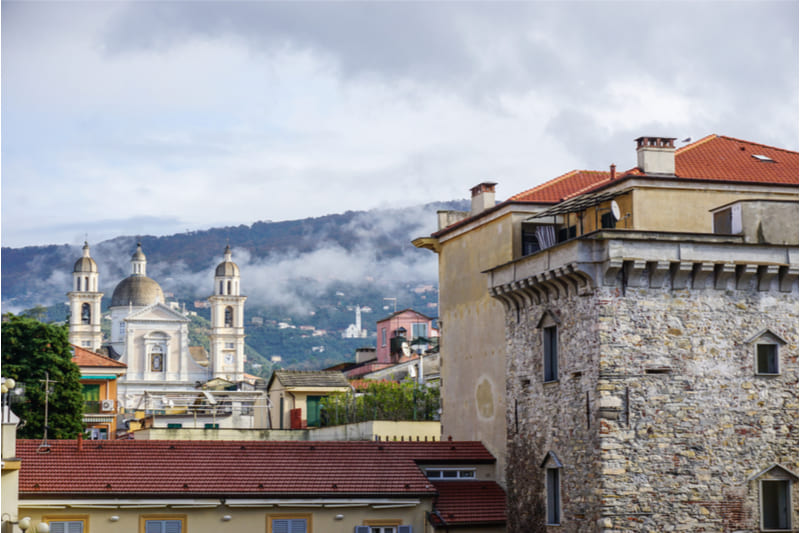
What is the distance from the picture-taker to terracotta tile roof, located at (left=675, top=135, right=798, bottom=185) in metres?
34.5

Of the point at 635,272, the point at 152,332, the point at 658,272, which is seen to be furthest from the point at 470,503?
the point at 152,332

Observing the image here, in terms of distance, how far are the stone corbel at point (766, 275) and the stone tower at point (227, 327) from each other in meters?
145

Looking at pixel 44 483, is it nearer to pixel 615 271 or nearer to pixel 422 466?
pixel 422 466

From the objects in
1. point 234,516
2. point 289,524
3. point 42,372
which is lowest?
point 289,524

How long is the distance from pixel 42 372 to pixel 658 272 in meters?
37.9

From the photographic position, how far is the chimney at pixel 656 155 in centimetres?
3372

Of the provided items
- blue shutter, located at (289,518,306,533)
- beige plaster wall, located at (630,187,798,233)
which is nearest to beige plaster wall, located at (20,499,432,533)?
blue shutter, located at (289,518,306,533)

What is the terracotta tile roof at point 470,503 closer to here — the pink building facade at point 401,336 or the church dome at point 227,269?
the pink building facade at point 401,336

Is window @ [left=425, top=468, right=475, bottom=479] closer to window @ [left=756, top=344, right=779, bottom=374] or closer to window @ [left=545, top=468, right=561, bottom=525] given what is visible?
window @ [left=545, top=468, right=561, bottom=525]

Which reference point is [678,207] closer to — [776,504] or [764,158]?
[764,158]

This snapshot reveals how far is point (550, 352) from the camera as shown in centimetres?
3219

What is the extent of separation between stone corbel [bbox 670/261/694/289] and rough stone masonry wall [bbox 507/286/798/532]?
20 centimetres

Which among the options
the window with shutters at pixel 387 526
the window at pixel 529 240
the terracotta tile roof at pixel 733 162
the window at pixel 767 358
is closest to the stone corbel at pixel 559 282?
the window at pixel 767 358

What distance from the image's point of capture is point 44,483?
32.3m
